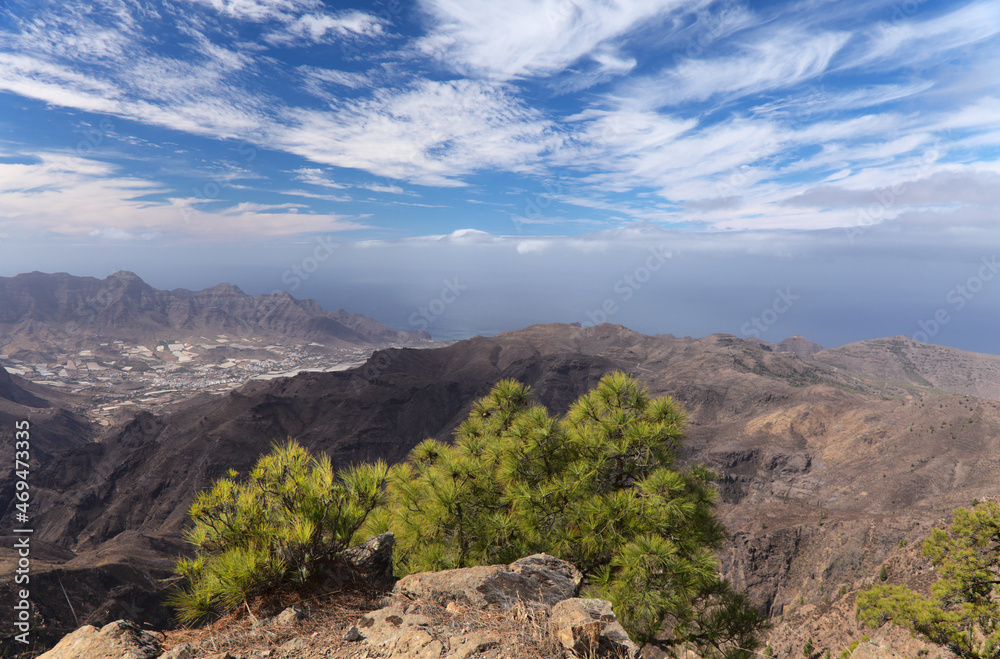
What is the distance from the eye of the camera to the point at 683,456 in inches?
319

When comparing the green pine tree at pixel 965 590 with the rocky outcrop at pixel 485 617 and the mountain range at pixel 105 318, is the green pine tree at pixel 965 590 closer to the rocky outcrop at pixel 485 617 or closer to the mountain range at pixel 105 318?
the rocky outcrop at pixel 485 617

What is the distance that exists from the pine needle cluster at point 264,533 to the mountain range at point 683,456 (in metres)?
5.45

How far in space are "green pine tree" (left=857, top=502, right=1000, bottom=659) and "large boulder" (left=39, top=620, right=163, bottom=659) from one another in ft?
48.8

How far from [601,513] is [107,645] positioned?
242 inches

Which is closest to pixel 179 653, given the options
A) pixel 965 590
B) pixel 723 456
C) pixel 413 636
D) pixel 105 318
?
pixel 413 636

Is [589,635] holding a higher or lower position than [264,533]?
lower

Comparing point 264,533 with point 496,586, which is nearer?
point 264,533

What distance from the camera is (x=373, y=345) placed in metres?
195

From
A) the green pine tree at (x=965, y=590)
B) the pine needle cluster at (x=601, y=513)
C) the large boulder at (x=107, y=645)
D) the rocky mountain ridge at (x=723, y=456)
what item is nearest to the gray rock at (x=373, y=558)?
the pine needle cluster at (x=601, y=513)

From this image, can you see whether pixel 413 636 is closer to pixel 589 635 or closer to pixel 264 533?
pixel 589 635

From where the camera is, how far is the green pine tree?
9.56 meters

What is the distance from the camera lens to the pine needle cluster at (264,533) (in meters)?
4.17

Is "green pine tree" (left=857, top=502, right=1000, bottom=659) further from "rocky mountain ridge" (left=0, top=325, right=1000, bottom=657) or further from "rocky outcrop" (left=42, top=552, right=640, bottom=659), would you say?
"rocky mountain ridge" (left=0, top=325, right=1000, bottom=657)

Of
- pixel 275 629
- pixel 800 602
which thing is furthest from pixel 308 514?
pixel 800 602
